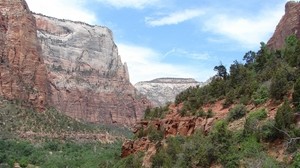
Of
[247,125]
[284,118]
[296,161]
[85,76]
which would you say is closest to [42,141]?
[247,125]

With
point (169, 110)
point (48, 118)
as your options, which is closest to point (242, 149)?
point (169, 110)

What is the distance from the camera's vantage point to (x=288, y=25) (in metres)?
50.9

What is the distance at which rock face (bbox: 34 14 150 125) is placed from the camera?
17025 centimetres

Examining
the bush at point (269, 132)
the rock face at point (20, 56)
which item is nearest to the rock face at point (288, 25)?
the bush at point (269, 132)

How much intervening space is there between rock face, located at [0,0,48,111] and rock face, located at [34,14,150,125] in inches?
1212

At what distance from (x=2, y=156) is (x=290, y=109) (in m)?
60.8

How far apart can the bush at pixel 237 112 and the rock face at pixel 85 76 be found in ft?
446

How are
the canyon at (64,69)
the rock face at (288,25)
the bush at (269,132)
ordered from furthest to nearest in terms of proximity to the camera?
the canyon at (64,69) → the rock face at (288,25) → the bush at (269,132)

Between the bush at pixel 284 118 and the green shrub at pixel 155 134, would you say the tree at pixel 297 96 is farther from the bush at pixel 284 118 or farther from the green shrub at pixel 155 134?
the green shrub at pixel 155 134

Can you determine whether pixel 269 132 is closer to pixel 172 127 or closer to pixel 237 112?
pixel 237 112

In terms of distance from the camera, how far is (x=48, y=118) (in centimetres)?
11294

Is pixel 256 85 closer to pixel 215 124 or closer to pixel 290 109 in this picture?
pixel 215 124

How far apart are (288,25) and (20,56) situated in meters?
89.3

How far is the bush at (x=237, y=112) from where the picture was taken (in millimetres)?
29469
